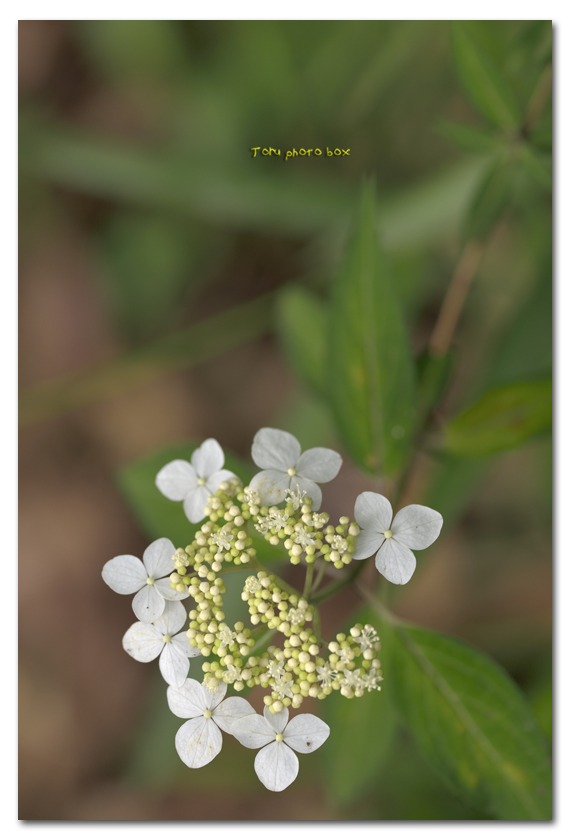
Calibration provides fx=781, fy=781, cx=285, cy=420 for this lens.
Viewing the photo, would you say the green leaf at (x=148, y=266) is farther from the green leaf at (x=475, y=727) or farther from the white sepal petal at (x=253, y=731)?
the white sepal petal at (x=253, y=731)

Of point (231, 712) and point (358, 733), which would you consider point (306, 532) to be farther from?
point (358, 733)

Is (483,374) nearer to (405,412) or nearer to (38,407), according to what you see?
(405,412)

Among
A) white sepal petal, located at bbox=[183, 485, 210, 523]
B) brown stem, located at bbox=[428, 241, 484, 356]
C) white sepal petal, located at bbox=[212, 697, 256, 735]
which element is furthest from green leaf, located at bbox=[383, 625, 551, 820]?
brown stem, located at bbox=[428, 241, 484, 356]

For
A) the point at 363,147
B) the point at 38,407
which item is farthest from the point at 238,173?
the point at 38,407

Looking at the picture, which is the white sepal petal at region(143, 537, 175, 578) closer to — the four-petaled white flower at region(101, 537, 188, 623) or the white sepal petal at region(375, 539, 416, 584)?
the four-petaled white flower at region(101, 537, 188, 623)

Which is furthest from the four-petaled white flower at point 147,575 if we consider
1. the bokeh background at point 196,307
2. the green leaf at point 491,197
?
the bokeh background at point 196,307

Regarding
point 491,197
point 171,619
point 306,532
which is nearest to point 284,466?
point 306,532
